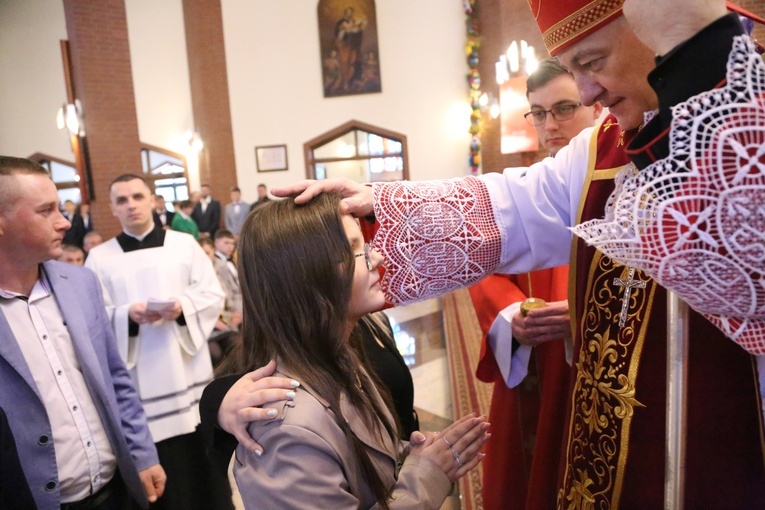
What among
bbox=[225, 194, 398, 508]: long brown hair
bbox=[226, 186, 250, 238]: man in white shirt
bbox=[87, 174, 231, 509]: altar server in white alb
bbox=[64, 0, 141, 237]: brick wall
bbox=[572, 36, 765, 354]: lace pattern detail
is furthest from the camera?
bbox=[226, 186, 250, 238]: man in white shirt

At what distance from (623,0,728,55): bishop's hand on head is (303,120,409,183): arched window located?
11.3 metres

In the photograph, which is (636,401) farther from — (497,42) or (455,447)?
(497,42)

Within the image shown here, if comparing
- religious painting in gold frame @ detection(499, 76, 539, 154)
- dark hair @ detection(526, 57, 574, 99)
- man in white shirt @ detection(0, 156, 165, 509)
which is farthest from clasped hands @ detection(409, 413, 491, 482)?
religious painting in gold frame @ detection(499, 76, 539, 154)

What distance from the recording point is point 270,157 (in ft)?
38.6

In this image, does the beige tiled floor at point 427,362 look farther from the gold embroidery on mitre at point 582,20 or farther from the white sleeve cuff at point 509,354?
the gold embroidery on mitre at point 582,20

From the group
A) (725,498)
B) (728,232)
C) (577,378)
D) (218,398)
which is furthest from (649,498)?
(218,398)

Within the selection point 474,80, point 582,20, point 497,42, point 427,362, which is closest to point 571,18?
point 582,20

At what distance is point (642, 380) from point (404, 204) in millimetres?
630

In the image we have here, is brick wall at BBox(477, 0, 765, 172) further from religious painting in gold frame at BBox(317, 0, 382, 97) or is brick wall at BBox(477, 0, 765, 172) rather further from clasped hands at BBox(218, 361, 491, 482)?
clasped hands at BBox(218, 361, 491, 482)

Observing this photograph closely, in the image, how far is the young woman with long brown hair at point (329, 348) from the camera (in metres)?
1.12

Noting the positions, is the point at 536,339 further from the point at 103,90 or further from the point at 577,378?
the point at 103,90

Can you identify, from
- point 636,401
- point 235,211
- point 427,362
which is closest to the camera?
point 636,401

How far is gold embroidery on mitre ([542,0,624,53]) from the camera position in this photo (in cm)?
103

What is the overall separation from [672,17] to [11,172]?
2.16 metres
